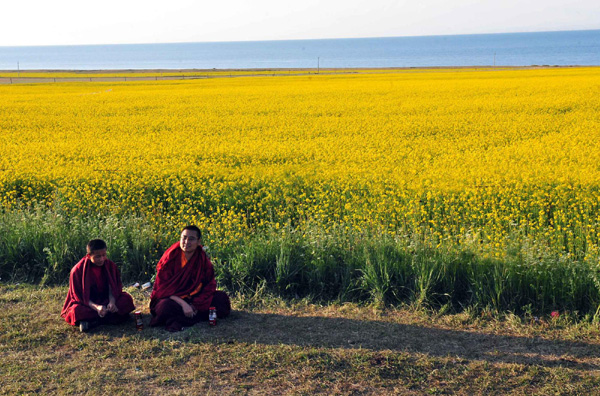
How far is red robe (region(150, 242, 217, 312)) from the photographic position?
536cm

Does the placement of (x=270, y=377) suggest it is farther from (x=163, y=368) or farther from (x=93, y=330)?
(x=93, y=330)

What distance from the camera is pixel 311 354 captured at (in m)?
4.56

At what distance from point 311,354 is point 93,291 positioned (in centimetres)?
222

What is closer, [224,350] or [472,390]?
[472,390]

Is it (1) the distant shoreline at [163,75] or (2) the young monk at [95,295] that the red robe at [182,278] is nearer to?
(2) the young monk at [95,295]

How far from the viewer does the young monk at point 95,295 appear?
16.8 feet

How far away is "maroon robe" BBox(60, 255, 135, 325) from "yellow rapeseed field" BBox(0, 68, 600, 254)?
1.74 meters

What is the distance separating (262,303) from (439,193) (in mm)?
3871

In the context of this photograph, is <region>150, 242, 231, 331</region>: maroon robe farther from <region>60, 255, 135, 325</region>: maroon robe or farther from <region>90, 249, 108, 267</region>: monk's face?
<region>90, 249, 108, 267</region>: monk's face

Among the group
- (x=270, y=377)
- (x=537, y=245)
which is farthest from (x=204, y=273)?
(x=537, y=245)

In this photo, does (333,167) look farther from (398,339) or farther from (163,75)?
(163,75)

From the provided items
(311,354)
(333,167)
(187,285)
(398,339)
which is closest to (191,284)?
(187,285)

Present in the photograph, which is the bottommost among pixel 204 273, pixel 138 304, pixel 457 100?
pixel 138 304

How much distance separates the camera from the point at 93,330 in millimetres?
5148
